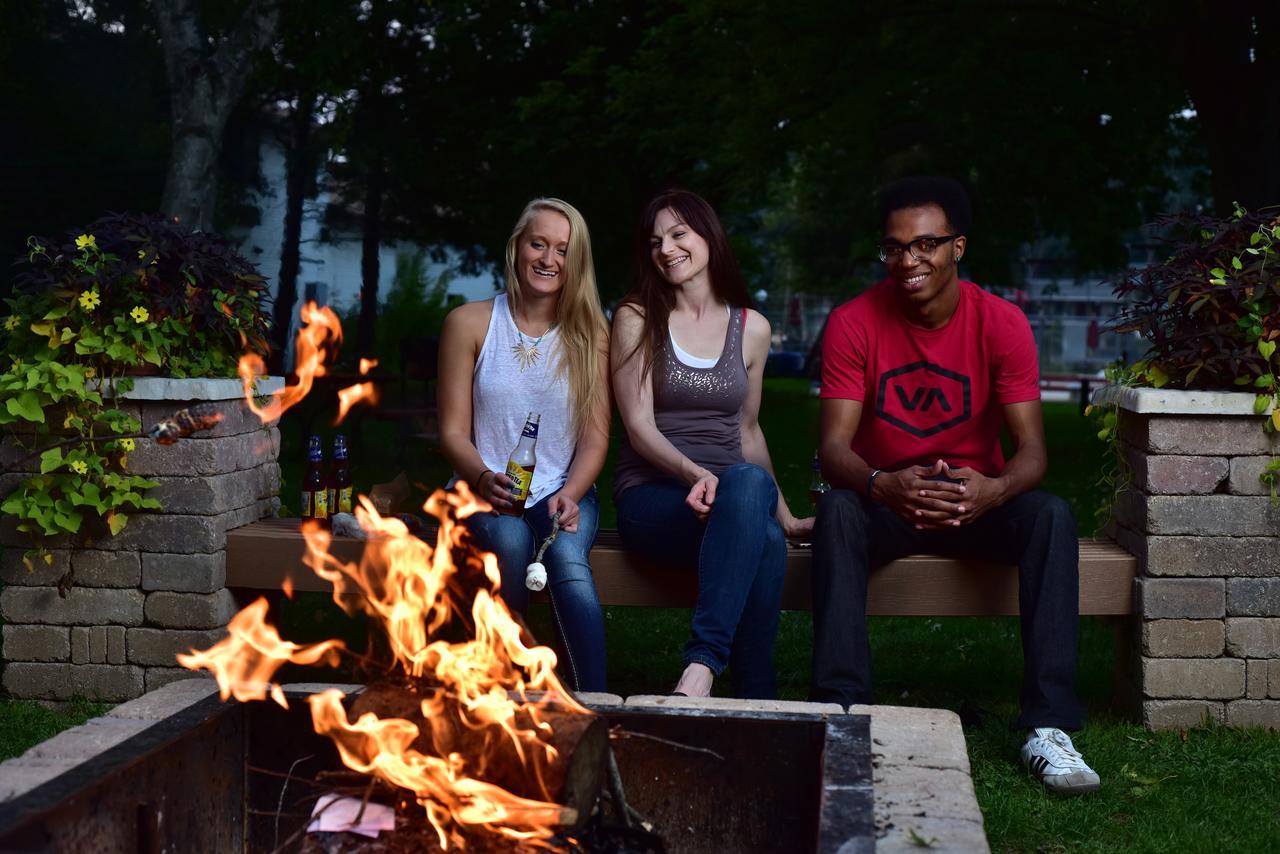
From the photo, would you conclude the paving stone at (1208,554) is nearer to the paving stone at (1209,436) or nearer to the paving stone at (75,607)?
the paving stone at (1209,436)

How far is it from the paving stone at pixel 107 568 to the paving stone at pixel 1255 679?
3.61 meters

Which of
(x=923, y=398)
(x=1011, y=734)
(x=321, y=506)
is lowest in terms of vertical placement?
(x=1011, y=734)

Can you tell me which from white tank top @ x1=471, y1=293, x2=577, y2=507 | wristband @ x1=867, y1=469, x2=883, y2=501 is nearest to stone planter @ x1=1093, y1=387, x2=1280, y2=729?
wristband @ x1=867, y1=469, x2=883, y2=501

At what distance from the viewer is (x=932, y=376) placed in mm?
4094

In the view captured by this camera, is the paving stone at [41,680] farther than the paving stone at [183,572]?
Yes

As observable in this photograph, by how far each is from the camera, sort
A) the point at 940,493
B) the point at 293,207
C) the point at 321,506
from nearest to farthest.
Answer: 1. the point at 940,493
2. the point at 321,506
3. the point at 293,207

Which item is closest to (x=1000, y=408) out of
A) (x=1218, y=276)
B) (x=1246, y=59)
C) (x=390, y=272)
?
(x=1218, y=276)

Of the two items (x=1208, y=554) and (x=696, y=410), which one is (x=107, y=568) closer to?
(x=696, y=410)

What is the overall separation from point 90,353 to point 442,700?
2.32 meters

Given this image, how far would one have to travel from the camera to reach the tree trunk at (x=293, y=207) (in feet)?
46.9

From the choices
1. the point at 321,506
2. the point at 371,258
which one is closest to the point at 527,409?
the point at 321,506

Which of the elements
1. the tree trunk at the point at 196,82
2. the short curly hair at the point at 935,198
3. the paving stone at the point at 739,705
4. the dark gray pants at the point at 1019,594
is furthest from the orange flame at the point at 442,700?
the tree trunk at the point at 196,82

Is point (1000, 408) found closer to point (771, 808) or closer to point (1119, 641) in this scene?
point (1119, 641)

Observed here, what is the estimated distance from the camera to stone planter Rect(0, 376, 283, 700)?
429 centimetres
